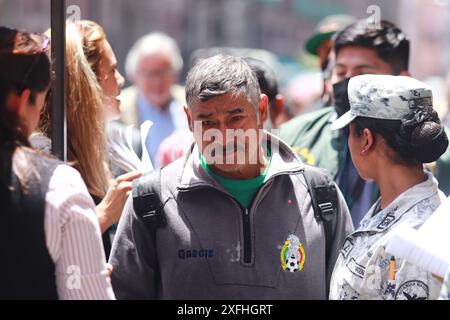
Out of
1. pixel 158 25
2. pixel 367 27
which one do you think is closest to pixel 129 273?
pixel 367 27

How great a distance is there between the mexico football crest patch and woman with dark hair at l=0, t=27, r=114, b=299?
0.75 meters

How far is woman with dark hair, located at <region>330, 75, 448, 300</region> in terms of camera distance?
3092mm

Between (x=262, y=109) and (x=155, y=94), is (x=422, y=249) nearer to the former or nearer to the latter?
(x=262, y=109)

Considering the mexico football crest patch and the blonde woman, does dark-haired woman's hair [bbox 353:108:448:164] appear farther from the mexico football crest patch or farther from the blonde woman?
the blonde woman

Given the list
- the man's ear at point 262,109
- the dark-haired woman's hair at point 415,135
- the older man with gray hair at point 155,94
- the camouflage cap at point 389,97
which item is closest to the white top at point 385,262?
the dark-haired woman's hair at point 415,135

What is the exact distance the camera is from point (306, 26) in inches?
1291

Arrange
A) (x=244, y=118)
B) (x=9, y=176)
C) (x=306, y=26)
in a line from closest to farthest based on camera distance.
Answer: (x=9, y=176) < (x=244, y=118) < (x=306, y=26)

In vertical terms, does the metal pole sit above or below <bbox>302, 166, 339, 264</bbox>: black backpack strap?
above

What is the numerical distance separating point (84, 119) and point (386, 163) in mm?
1279

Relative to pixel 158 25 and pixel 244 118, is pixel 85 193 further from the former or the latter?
pixel 158 25

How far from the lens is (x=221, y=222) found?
3295 millimetres

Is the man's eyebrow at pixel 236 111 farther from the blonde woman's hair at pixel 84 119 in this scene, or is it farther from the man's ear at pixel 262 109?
the blonde woman's hair at pixel 84 119

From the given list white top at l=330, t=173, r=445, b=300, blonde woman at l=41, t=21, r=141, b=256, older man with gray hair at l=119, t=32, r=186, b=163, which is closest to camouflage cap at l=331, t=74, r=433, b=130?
white top at l=330, t=173, r=445, b=300

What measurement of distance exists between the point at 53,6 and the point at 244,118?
0.75 metres
